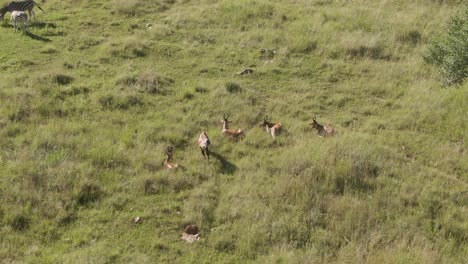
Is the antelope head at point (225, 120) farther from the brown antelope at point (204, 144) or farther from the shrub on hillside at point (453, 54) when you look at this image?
the shrub on hillside at point (453, 54)

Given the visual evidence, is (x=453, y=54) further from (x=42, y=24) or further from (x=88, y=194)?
(x=42, y=24)

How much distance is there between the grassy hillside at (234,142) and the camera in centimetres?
829

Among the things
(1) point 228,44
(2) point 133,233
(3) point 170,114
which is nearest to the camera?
(2) point 133,233

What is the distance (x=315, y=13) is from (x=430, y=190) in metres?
11.3

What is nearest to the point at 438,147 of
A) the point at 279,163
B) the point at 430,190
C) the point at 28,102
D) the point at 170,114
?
the point at 430,190

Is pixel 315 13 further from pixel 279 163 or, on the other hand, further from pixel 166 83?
pixel 279 163

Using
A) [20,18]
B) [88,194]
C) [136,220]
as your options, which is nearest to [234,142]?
[136,220]

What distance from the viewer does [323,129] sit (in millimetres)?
11906

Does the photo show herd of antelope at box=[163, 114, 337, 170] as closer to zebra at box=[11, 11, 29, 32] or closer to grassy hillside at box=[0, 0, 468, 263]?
grassy hillside at box=[0, 0, 468, 263]

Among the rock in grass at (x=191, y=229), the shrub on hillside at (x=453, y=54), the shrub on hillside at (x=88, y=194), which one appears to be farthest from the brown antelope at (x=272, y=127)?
the shrub on hillside at (x=453, y=54)

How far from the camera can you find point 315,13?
761 inches

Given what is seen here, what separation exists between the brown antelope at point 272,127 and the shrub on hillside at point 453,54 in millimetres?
5687

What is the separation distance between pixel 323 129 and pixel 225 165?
288 centimetres

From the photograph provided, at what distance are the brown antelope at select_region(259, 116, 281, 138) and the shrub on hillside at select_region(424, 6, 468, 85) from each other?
569cm
